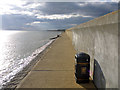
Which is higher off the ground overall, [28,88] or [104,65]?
[104,65]

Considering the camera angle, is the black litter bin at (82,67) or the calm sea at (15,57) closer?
the black litter bin at (82,67)

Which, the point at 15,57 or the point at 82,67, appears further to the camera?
the point at 15,57

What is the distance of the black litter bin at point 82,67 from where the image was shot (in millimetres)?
4547

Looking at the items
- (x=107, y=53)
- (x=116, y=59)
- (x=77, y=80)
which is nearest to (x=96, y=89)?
(x=77, y=80)

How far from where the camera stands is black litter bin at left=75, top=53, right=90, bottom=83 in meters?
4.55

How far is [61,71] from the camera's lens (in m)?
6.06

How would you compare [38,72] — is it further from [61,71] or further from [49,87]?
[49,87]

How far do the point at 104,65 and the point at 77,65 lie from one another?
1.19 meters

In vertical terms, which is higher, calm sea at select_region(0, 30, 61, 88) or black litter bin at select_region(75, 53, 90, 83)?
black litter bin at select_region(75, 53, 90, 83)

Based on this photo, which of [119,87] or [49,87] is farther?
[49,87]

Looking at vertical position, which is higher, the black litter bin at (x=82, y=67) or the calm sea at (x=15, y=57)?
the black litter bin at (x=82, y=67)

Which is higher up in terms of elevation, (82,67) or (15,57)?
(82,67)

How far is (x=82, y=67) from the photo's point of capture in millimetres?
4605

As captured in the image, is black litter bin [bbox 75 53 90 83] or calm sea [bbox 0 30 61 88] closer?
black litter bin [bbox 75 53 90 83]
